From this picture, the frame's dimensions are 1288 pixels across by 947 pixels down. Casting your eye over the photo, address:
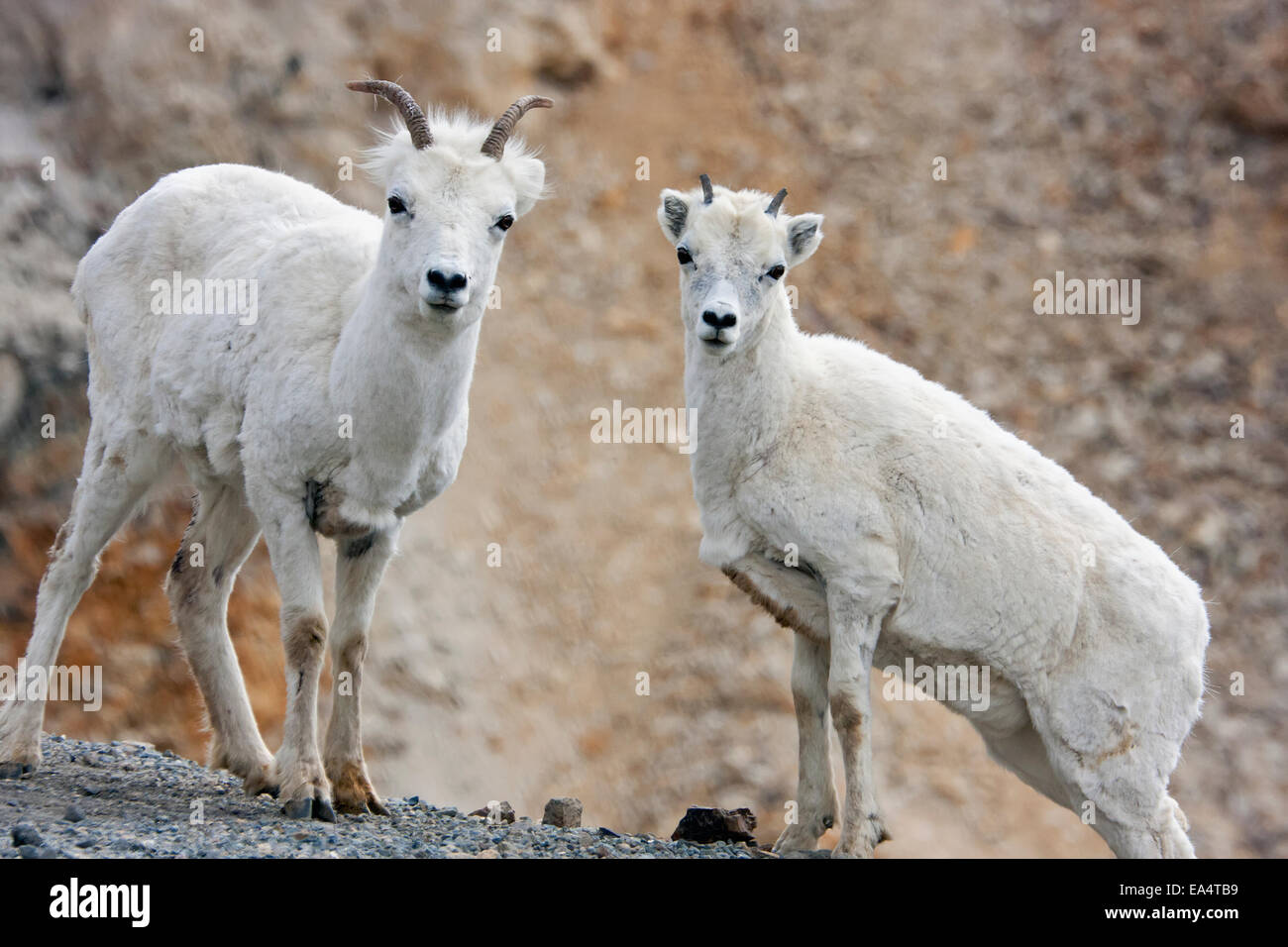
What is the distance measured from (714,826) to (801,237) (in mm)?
3501

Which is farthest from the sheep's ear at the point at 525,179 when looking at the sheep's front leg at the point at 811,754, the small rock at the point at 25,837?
the small rock at the point at 25,837

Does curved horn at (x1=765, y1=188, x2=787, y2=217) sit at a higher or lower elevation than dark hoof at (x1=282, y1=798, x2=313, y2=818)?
higher

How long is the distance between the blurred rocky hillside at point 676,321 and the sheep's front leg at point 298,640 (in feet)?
23.6

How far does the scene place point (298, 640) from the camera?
7.85 metres

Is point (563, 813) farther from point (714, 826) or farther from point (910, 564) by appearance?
point (910, 564)

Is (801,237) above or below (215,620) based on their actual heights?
above

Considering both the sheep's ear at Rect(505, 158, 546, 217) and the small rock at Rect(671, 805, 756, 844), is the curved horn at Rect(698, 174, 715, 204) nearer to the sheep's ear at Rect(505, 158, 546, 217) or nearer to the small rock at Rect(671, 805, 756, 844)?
the sheep's ear at Rect(505, 158, 546, 217)

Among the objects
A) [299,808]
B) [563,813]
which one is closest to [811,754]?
[563,813]

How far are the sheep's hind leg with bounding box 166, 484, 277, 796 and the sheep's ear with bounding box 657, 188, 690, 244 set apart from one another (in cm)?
344

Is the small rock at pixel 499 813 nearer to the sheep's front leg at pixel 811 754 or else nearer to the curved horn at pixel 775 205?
the sheep's front leg at pixel 811 754

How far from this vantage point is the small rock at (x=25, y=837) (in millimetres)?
6472

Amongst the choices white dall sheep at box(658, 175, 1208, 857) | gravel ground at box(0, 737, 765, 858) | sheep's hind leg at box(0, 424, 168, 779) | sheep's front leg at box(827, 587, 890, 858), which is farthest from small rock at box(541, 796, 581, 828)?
sheep's hind leg at box(0, 424, 168, 779)

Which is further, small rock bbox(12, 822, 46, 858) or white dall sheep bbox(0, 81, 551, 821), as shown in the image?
white dall sheep bbox(0, 81, 551, 821)

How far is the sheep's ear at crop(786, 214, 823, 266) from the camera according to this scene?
7730mm
